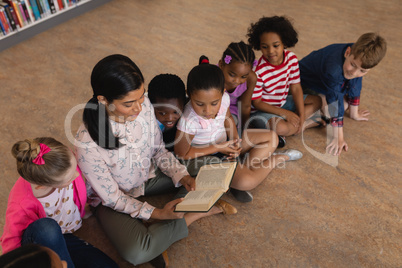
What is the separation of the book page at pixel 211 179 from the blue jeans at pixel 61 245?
0.51 metres

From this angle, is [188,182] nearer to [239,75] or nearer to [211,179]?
[211,179]

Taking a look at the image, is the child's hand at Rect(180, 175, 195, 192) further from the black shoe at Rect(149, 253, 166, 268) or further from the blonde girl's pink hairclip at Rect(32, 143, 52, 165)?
the blonde girl's pink hairclip at Rect(32, 143, 52, 165)

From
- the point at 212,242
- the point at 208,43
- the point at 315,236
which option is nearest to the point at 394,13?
the point at 208,43

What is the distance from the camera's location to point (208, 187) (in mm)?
1431

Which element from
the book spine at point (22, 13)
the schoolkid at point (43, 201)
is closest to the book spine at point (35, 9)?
the book spine at point (22, 13)

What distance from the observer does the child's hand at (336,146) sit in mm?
1974

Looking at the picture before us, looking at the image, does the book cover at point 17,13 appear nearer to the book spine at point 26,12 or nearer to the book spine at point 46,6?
the book spine at point 26,12

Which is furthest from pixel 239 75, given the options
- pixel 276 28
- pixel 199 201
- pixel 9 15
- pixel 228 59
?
pixel 9 15

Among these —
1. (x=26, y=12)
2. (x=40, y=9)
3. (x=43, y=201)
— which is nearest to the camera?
(x=43, y=201)

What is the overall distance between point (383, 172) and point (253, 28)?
3.79ft

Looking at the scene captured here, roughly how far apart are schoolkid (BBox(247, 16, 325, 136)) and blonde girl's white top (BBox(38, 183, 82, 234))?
115cm

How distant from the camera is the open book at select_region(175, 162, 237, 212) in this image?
4.38 feet

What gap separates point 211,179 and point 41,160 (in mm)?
711

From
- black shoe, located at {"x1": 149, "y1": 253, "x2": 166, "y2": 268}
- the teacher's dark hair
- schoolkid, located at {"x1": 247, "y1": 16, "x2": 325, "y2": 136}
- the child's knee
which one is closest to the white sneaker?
schoolkid, located at {"x1": 247, "y1": 16, "x2": 325, "y2": 136}
